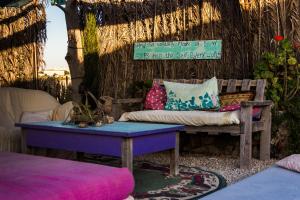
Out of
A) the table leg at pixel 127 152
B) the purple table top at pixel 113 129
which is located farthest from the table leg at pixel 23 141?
the table leg at pixel 127 152

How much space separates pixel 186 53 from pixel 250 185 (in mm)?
4342

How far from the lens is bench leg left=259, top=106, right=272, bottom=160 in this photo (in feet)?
16.5

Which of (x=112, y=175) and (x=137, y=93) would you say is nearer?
(x=112, y=175)

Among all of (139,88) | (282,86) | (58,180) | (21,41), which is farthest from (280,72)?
(21,41)

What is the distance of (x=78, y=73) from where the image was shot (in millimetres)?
7430

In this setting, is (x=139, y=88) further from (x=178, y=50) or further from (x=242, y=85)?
(x=242, y=85)

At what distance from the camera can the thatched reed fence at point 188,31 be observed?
560 cm

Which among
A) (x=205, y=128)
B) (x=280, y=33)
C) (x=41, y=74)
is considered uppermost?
(x=280, y=33)

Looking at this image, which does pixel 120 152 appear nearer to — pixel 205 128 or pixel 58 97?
pixel 205 128

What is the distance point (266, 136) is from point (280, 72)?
2.95ft

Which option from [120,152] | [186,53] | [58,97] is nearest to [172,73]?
[186,53]

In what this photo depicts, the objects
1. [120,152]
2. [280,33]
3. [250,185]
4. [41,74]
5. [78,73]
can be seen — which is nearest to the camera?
[250,185]

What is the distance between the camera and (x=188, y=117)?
16.4 feet

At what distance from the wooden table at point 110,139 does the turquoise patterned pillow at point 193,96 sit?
156cm
